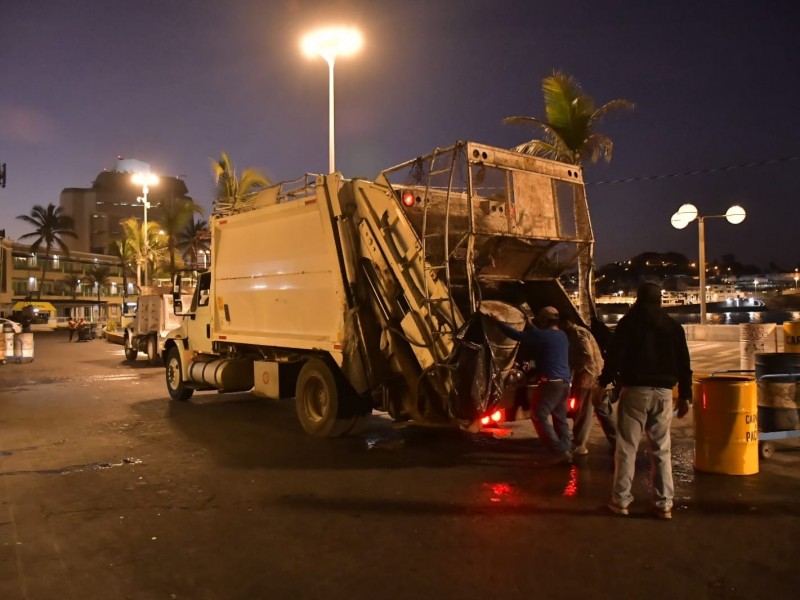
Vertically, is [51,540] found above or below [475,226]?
below

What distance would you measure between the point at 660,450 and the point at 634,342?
33.5 inches

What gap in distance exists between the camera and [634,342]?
5.14 meters

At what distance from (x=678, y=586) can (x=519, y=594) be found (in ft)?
3.15

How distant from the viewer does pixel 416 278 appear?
717 centimetres

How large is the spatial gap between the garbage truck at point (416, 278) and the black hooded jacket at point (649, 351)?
1629 millimetres

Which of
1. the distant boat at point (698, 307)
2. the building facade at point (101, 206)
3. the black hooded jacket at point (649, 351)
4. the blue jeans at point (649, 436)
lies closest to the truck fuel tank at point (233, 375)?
the black hooded jacket at point (649, 351)

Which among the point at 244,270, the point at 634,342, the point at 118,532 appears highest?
the point at 244,270

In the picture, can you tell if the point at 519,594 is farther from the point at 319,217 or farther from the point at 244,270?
the point at 244,270

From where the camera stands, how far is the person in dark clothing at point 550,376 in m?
6.70

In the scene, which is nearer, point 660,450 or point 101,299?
point 660,450

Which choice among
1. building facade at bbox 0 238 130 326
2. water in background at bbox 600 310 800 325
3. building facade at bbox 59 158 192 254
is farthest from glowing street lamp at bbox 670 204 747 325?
building facade at bbox 59 158 192 254

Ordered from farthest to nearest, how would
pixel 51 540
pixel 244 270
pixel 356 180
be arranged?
pixel 244 270 < pixel 356 180 < pixel 51 540

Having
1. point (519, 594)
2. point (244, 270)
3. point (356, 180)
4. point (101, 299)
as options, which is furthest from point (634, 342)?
point (101, 299)

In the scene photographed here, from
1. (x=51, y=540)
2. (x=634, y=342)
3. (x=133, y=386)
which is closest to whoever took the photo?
(x=51, y=540)
